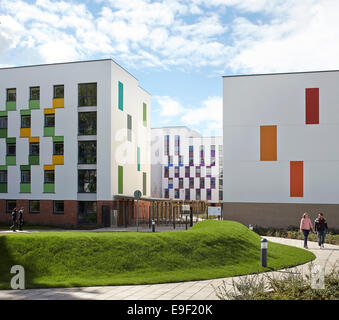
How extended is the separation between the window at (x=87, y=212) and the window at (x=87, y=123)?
644 cm

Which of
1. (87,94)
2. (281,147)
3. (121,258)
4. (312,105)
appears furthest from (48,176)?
(121,258)

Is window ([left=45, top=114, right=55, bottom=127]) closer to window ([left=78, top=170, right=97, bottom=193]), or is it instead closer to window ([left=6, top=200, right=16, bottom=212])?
window ([left=78, top=170, right=97, bottom=193])

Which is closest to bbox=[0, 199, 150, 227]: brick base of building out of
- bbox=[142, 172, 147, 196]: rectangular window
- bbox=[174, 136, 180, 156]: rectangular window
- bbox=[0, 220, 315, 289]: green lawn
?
bbox=[142, 172, 147, 196]: rectangular window

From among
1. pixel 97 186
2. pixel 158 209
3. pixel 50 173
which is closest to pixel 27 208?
pixel 50 173

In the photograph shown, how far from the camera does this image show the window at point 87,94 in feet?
131

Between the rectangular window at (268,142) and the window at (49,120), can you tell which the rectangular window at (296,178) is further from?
the window at (49,120)

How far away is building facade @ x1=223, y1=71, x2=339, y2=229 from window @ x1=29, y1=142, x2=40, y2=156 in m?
18.9

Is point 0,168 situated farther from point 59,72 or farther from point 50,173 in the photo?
point 59,72

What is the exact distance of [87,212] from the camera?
129 ft

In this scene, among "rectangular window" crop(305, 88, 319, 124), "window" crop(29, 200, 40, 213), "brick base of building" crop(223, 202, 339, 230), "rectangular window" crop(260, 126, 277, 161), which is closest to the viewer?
"brick base of building" crop(223, 202, 339, 230)

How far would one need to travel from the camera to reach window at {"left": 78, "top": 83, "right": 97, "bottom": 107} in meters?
39.9

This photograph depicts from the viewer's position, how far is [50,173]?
40.8 metres

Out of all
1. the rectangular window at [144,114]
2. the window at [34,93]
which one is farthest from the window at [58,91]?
the rectangular window at [144,114]

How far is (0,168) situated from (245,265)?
34691 mm
